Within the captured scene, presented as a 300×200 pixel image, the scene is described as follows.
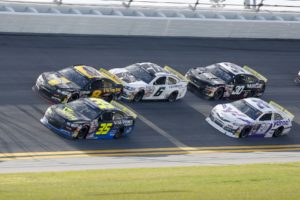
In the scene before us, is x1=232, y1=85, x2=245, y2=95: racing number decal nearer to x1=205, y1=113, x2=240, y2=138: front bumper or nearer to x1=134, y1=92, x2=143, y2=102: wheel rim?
x1=205, y1=113, x2=240, y2=138: front bumper

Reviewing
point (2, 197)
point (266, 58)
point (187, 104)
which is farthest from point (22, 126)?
point (266, 58)

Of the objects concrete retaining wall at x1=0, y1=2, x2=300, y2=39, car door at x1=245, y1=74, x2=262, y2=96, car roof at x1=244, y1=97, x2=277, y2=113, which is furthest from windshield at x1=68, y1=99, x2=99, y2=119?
concrete retaining wall at x1=0, y1=2, x2=300, y2=39

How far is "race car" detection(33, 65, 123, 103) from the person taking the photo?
3350cm

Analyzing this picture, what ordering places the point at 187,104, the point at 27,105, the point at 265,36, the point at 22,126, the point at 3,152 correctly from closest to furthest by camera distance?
the point at 3,152 → the point at 22,126 → the point at 27,105 → the point at 187,104 → the point at 265,36

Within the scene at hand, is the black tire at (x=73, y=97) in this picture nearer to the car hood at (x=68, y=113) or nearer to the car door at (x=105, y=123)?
the car hood at (x=68, y=113)

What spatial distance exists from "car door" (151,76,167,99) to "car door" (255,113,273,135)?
421cm

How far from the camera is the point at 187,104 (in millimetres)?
36844

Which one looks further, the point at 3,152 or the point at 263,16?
the point at 263,16

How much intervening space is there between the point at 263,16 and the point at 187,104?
1435 centimetres

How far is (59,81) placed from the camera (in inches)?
1330

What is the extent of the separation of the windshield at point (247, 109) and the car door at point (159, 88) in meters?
2.91

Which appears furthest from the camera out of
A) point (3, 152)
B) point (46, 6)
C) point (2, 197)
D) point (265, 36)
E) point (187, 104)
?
point (265, 36)

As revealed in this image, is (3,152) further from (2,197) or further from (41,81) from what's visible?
(2,197)

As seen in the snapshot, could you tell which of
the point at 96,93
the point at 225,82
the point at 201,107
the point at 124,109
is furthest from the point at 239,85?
the point at 124,109
